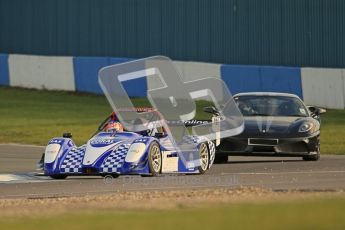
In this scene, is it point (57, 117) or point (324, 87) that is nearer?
point (57, 117)

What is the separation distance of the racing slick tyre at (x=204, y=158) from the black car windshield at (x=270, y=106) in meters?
2.91

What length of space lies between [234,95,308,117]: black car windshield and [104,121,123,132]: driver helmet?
4.01 metres

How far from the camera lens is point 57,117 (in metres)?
31.9

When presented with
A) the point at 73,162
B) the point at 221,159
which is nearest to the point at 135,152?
the point at 73,162

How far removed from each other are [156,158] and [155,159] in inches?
1.4

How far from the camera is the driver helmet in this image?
1839 centimetres

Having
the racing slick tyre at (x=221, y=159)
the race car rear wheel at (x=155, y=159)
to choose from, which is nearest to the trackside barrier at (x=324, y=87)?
the racing slick tyre at (x=221, y=159)

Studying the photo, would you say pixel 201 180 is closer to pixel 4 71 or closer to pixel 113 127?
pixel 113 127

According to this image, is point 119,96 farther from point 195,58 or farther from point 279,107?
point 279,107

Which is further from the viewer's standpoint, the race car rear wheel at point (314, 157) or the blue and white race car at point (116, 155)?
the race car rear wheel at point (314, 157)

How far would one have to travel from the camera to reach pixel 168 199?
14.4 metres

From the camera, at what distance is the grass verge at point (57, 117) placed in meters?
26.7

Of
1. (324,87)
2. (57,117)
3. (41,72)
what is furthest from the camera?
(41,72)

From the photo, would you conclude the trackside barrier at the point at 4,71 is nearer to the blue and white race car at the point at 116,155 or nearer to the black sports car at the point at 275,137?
the black sports car at the point at 275,137
